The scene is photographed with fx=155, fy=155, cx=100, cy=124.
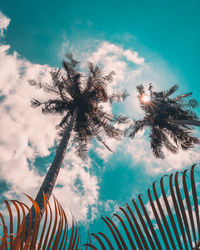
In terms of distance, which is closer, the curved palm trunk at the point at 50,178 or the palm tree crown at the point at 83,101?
the curved palm trunk at the point at 50,178

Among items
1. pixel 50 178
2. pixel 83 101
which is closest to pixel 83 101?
pixel 83 101

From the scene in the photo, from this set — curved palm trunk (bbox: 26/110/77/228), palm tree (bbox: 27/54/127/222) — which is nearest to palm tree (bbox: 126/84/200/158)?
palm tree (bbox: 27/54/127/222)

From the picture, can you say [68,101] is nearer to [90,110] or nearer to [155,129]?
[90,110]

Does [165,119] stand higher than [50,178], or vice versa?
[165,119]

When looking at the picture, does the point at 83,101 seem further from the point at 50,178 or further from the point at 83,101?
the point at 50,178

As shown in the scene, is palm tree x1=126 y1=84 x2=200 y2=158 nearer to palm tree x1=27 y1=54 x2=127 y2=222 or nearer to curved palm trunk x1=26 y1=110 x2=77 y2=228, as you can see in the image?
palm tree x1=27 y1=54 x2=127 y2=222

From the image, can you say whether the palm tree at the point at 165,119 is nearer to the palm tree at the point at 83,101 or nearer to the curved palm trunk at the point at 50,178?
the palm tree at the point at 83,101

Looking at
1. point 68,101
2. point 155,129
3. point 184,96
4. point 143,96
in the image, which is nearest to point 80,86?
point 68,101

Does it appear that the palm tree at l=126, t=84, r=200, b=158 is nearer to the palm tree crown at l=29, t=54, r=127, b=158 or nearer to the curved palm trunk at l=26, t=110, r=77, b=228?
the palm tree crown at l=29, t=54, r=127, b=158

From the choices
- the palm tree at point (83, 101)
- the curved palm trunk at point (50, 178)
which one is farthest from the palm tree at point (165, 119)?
the curved palm trunk at point (50, 178)

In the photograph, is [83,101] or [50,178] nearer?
[50,178]

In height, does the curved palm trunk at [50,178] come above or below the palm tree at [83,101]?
below

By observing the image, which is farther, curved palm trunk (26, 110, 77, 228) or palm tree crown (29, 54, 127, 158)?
palm tree crown (29, 54, 127, 158)

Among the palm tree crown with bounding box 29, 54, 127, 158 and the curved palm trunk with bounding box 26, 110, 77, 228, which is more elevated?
the palm tree crown with bounding box 29, 54, 127, 158
